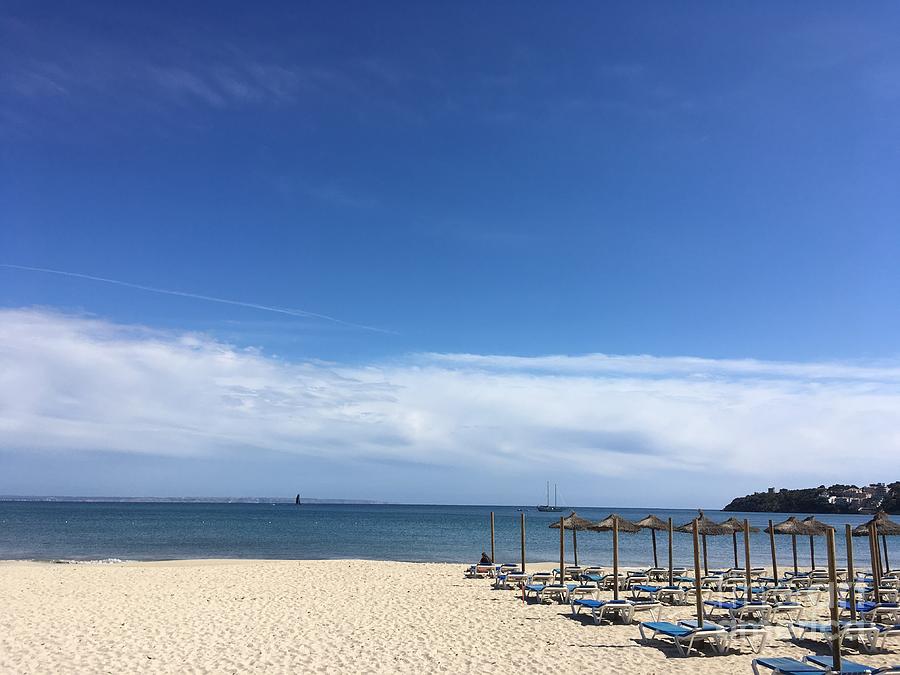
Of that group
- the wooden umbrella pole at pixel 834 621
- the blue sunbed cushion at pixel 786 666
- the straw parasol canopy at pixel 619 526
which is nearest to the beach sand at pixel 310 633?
the blue sunbed cushion at pixel 786 666

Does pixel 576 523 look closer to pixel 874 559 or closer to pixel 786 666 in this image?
pixel 874 559

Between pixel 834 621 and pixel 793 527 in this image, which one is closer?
pixel 834 621

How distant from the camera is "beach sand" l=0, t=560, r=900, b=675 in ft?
28.8

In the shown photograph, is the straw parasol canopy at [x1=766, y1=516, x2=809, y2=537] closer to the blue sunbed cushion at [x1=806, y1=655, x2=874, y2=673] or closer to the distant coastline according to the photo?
the blue sunbed cushion at [x1=806, y1=655, x2=874, y2=673]

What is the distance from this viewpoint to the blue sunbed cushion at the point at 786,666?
781cm

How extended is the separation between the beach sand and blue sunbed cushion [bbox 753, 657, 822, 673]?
727 millimetres

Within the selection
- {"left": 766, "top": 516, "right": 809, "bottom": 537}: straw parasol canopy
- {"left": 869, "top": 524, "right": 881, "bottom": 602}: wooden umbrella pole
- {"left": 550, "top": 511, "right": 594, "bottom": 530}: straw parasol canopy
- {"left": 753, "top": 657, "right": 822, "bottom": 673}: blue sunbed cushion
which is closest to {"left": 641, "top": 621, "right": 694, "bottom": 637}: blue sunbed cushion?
{"left": 753, "top": 657, "right": 822, "bottom": 673}: blue sunbed cushion

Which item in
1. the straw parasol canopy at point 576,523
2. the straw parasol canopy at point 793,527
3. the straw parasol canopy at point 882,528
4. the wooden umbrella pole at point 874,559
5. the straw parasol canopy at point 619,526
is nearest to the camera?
the wooden umbrella pole at point 874,559

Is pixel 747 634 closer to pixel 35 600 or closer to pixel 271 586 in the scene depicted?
pixel 271 586

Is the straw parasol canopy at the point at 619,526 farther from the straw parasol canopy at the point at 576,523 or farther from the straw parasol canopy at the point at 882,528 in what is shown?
the straw parasol canopy at the point at 882,528

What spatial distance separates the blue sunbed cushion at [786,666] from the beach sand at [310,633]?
73 cm

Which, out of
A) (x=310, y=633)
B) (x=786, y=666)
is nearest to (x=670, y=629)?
(x=786, y=666)

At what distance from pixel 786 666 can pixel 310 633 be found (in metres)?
6.79

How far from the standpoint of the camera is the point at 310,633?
34.9 feet
